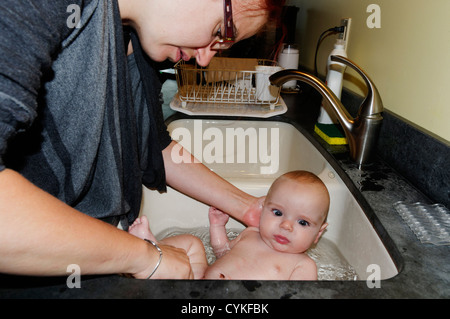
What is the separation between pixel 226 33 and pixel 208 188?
1.53 feet

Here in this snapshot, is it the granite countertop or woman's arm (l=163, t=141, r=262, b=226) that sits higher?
the granite countertop

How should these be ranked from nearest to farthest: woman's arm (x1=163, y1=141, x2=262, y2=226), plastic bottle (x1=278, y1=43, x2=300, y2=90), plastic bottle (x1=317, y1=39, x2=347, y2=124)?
woman's arm (x1=163, y1=141, x2=262, y2=226) < plastic bottle (x1=317, y1=39, x2=347, y2=124) < plastic bottle (x1=278, y1=43, x2=300, y2=90)

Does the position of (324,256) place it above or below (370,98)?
below

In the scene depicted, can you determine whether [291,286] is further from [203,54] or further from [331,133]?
[331,133]

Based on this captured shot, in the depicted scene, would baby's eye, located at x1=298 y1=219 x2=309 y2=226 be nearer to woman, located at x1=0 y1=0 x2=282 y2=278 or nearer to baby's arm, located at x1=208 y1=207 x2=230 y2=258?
baby's arm, located at x1=208 y1=207 x2=230 y2=258

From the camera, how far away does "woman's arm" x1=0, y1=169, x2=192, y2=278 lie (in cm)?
37

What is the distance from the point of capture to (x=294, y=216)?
904 millimetres

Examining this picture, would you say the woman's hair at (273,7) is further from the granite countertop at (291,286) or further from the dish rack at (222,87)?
the dish rack at (222,87)

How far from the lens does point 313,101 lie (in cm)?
158

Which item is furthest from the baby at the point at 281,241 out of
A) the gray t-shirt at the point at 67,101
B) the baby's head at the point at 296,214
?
the gray t-shirt at the point at 67,101

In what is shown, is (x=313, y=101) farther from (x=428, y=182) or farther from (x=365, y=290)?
(x=365, y=290)

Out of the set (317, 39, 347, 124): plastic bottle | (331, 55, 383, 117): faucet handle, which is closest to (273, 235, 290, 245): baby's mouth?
(331, 55, 383, 117): faucet handle

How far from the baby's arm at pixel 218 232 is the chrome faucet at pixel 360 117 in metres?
0.43

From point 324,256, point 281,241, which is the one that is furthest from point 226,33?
point 324,256
